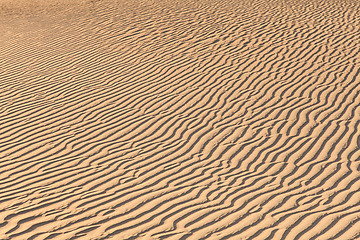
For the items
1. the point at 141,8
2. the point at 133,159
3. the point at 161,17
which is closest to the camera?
the point at 133,159

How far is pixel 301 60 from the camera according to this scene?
11.0m

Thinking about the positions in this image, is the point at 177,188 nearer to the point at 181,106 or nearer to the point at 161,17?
the point at 181,106

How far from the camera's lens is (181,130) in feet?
25.0

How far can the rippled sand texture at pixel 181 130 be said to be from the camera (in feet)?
17.0

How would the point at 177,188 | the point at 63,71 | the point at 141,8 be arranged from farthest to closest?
the point at 141,8
the point at 63,71
the point at 177,188

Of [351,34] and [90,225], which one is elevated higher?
[351,34]

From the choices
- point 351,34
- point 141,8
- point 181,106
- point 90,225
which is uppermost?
point 141,8

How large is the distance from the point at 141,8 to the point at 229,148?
1071cm

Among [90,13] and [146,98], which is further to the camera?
[90,13]

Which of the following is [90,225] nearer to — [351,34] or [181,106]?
[181,106]

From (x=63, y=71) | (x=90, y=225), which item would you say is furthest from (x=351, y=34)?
(x=90, y=225)

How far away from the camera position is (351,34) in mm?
12859

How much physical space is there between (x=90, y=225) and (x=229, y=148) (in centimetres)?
268

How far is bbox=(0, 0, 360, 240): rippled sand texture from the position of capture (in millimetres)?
5195
